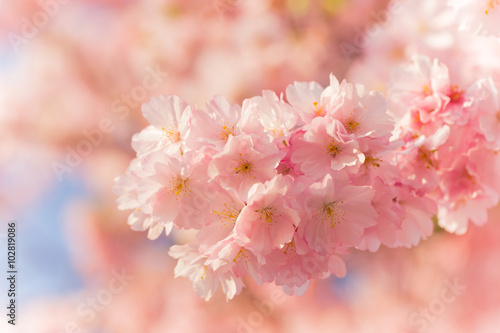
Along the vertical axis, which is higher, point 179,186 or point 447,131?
point 179,186

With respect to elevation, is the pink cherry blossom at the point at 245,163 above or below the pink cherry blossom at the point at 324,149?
above

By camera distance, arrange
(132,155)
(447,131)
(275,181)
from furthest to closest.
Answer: (132,155)
(447,131)
(275,181)

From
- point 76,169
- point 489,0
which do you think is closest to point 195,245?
point 489,0

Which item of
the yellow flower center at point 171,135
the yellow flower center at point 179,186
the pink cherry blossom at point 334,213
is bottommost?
the pink cherry blossom at point 334,213

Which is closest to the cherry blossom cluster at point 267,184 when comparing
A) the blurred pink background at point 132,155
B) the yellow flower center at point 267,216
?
the yellow flower center at point 267,216

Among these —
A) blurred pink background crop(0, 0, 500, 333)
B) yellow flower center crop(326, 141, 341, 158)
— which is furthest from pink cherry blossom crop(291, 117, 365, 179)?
blurred pink background crop(0, 0, 500, 333)

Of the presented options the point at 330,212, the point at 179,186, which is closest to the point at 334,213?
the point at 330,212

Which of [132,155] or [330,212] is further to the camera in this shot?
[132,155]

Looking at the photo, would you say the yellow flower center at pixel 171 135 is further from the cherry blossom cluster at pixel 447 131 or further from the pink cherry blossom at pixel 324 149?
the cherry blossom cluster at pixel 447 131

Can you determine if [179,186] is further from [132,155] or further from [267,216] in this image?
[132,155]

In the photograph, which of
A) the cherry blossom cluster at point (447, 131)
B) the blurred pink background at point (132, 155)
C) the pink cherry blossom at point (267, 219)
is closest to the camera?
the pink cherry blossom at point (267, 219)
